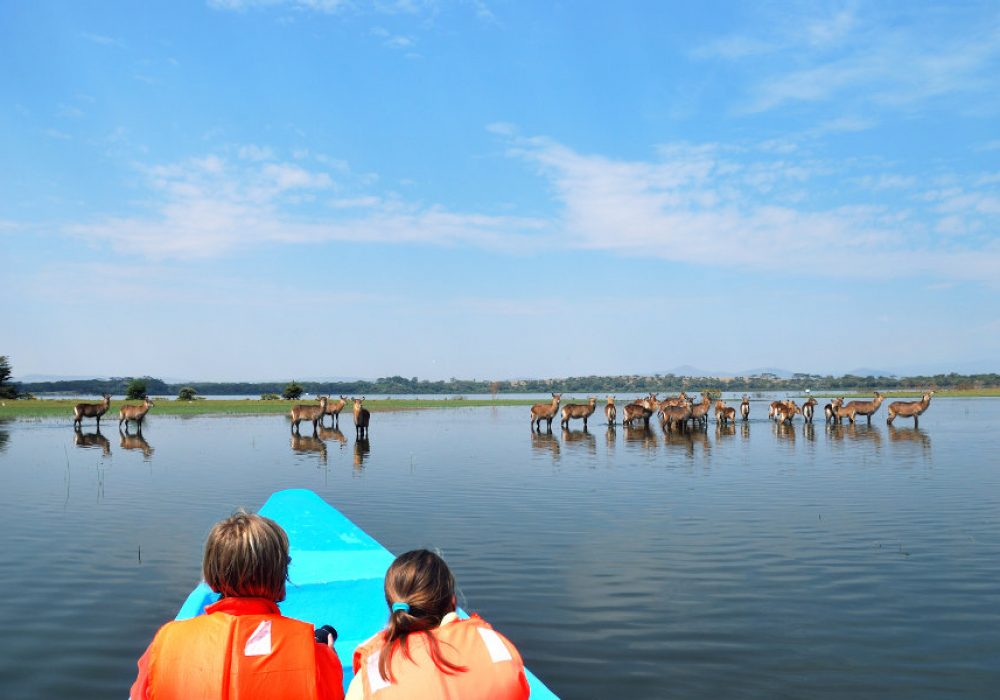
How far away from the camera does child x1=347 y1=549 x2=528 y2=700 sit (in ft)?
11.0

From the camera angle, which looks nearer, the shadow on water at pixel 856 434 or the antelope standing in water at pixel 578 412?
the shadow on water at pixel 856 434

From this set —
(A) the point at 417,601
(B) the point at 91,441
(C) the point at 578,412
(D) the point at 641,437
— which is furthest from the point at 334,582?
(C) the point at 578,412

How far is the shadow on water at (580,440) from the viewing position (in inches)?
1058

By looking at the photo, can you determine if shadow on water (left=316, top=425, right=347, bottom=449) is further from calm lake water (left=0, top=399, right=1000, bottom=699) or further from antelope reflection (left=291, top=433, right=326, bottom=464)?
calm lake water (left=0, top=399, right=1000, bottom=699)

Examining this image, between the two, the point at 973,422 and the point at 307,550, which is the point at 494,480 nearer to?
the point at 307,550

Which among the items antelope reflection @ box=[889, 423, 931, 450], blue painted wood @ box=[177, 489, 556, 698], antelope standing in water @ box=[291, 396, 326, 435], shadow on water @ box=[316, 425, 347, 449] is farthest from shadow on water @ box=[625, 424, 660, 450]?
blue painted wood @ box=[177, 489, 556, 698]

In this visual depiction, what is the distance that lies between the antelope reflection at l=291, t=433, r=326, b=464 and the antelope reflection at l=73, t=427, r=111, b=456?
5746 millimetres

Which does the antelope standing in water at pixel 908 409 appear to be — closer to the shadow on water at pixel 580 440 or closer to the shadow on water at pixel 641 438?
the shadow on water at pixel 641 438

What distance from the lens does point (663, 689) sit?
20.9 ft

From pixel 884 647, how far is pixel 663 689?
2265 mm

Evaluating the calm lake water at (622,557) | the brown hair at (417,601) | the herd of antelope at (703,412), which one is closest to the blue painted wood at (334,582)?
the calm lake water at (622,557)

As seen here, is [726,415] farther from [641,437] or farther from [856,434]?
[641,437]

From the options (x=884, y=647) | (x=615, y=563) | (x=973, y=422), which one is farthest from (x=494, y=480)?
(x=973, y=422)

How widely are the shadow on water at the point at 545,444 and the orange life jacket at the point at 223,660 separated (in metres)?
19.2
